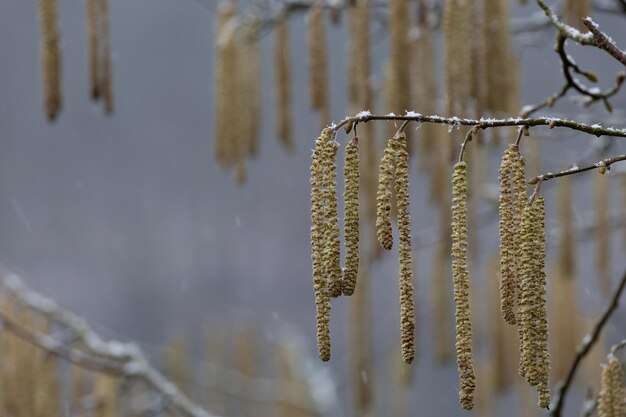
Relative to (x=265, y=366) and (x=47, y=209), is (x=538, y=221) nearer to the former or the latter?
(x=265, y=366)

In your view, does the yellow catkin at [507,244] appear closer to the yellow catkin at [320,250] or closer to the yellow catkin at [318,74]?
the yellow catkin at [320,250]

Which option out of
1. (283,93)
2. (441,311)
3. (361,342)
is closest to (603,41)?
(283,93)

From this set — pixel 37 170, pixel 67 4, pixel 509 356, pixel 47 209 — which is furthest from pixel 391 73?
pixel 67 4

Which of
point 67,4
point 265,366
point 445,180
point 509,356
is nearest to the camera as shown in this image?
point 445,180

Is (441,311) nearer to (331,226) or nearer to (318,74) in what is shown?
(318,74)

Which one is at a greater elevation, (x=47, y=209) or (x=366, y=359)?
(x=366, y=359)
